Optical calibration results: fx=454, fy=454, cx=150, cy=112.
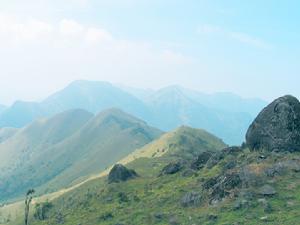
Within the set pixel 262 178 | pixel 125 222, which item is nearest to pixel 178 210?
pixel 125 222

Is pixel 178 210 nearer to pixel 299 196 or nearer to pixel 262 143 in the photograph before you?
pixel 299 196

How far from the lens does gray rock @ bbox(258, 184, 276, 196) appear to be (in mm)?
91562

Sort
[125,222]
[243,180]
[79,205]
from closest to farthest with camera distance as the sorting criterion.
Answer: [243,180] → [125,222] → [79,205]

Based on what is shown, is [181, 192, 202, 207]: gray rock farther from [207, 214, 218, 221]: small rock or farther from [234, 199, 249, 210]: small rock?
[234, 199, 249, 210]: small rock

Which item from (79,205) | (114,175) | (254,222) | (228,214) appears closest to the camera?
(254,222)

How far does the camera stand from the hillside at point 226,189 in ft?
292

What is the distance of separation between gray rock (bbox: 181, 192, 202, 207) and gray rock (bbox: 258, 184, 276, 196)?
14.0 metres

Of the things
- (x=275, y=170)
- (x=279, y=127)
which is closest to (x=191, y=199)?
(x=275, y=170)

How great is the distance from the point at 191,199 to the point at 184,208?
8.58ft

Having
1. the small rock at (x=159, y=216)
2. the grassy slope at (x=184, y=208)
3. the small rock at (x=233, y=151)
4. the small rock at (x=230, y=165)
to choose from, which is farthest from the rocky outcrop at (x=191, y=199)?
the small rock at (x=233, y=151)

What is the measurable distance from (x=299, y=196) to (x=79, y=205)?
74844mm

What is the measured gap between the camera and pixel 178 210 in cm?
10019

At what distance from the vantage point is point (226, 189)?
318 feet

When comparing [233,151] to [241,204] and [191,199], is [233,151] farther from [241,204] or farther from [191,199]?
[241,204]
